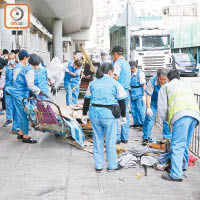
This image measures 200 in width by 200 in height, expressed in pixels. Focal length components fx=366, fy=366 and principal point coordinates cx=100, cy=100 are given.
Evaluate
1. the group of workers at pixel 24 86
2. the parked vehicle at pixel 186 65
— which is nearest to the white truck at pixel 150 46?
the parked vehicle at pixel 186 65

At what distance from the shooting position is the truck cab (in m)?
23.4

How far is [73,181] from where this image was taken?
5254 millimetres

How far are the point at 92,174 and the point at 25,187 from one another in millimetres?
1086

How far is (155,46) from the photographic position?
78.4ft

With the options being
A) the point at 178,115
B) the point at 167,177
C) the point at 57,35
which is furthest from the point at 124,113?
the point at 57,35

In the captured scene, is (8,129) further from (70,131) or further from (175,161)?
(175,161)

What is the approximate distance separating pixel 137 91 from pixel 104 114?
3218 mm

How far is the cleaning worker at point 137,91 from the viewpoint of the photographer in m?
8.49

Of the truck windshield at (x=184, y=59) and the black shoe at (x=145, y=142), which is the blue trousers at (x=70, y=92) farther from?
the truck windshield at (x=184, y=59)

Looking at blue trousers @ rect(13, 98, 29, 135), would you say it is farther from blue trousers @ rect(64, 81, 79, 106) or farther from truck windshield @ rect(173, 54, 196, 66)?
truck windshield @ rect(173, 54, 196, 66)

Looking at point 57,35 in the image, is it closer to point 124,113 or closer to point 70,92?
point 70,92

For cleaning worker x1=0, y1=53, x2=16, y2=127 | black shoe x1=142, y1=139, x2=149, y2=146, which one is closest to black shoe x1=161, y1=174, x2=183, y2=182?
black shoe x1=142, y1=139, x2=149, y2=146

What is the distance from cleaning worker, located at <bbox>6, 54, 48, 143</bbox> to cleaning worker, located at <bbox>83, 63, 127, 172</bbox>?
75.1 inches

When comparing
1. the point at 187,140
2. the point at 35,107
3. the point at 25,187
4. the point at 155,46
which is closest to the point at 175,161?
the point at 187,140
